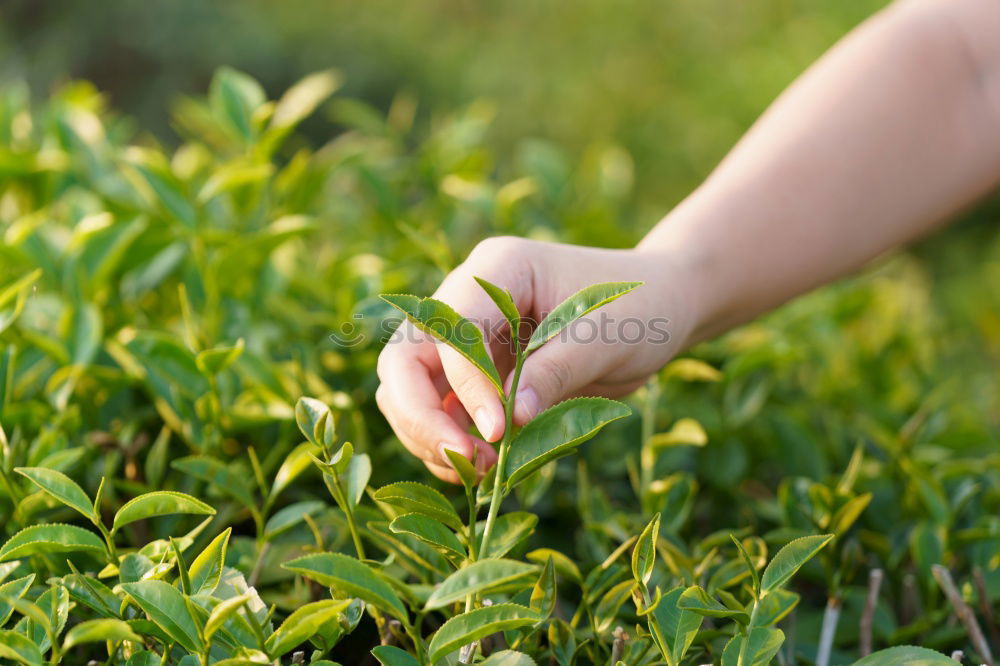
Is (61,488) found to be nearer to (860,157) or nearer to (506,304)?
(506,304)

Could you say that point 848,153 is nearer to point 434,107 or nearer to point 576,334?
point 576,334

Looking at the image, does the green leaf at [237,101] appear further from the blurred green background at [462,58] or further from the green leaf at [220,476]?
the blurred green background at [462,58]

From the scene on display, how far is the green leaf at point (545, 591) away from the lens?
0.80 meters

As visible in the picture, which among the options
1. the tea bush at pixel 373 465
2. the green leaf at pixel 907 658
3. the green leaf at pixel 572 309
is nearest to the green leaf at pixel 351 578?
the tea bush at pixel 373 465

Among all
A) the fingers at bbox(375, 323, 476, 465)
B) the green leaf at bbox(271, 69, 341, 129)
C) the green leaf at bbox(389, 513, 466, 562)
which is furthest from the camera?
the green leaf at bbox(271, 69, 341, 129)

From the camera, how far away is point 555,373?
2.89 ft

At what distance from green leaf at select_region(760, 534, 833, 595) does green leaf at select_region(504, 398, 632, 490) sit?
17 centimetres

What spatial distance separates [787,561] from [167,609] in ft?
1.53

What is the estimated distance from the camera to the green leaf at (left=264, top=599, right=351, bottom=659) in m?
0.68

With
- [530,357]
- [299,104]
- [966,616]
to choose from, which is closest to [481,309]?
[530,357]

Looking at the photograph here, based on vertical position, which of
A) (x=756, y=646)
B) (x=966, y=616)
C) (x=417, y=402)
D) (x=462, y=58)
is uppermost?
(x=462, y=58)

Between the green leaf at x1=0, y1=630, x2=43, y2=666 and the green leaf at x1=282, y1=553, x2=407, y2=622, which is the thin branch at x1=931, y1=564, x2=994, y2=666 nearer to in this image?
the green leaf at x1=282, y1=553, x2=407, y2=622

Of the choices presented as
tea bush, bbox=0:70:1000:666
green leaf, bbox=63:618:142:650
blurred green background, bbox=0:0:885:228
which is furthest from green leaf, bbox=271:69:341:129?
blurred green background, bbox=0:0:885:228

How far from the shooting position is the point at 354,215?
1.78 m
